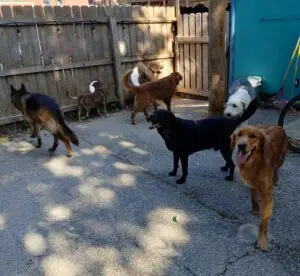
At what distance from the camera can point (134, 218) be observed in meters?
3.42

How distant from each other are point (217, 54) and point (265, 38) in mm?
1762

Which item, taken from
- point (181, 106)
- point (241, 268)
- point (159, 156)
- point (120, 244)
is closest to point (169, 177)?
point (159, 156)

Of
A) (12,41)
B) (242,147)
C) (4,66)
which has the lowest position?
(242,147)

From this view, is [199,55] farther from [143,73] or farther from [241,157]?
[241,157]

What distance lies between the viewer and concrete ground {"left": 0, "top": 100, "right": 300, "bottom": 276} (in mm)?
2725

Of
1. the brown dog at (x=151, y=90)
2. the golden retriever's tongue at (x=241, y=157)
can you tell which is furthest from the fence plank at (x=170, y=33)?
the golden retriever's tongue at (x=241, y=157)

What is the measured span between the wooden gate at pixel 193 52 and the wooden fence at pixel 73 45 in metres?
0.37

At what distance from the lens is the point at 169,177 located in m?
4.30

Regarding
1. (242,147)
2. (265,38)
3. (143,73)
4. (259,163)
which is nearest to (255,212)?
(259,163)

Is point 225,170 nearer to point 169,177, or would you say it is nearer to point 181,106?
point 169,177

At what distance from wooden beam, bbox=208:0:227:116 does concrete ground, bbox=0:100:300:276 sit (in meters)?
1.45

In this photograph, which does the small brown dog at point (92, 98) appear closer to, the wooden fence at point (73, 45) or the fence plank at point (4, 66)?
the wooden fence at point (73, 45)

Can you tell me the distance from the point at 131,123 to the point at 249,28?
3413 millimetres

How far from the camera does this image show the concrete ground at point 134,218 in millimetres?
2725
